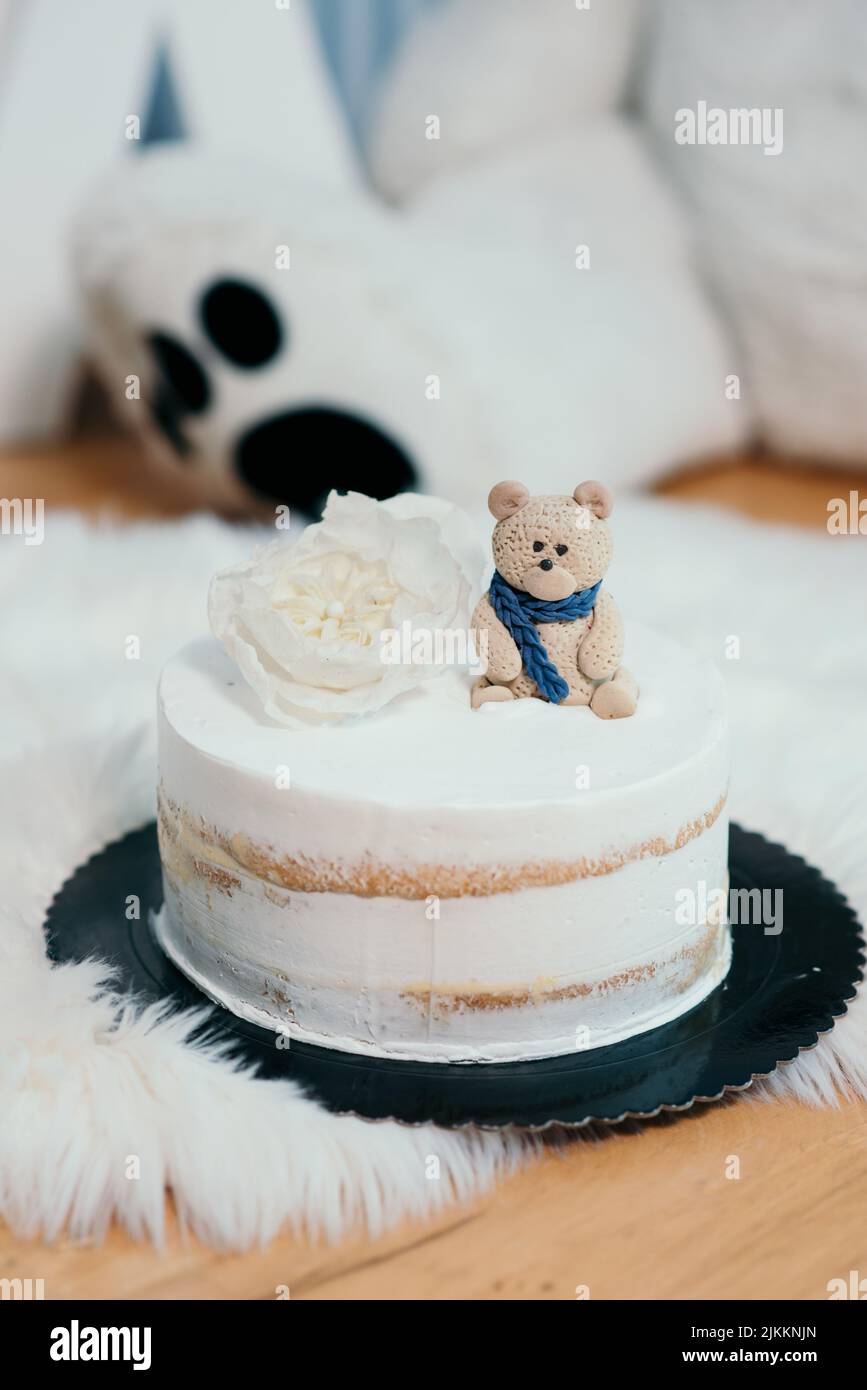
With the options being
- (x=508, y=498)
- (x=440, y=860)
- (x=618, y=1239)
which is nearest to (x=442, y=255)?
(x=508, y=498)

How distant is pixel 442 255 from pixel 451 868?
1.36 m

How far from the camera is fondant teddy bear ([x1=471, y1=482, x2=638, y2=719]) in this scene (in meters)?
0.96

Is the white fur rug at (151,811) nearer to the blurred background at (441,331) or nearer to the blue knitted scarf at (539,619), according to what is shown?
the blurred background at (441,331)

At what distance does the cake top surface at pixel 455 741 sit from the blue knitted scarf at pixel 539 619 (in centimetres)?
2

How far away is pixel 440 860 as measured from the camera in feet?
2.89

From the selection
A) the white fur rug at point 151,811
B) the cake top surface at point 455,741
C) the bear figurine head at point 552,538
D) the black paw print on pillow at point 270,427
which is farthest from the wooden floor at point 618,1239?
the black paw print on pillow at point 270,427

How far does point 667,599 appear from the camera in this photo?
1.83 meters

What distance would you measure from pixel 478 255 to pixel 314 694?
1.33m

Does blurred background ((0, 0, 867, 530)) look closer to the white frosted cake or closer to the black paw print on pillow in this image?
the black paw print on pillow

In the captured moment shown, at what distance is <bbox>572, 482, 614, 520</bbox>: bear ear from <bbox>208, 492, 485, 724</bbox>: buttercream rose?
0.09 m

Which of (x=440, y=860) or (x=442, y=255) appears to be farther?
(x=442, y=255)

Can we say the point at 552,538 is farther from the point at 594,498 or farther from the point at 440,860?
the point at 440,860

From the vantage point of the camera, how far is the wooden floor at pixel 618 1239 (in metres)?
0.81
